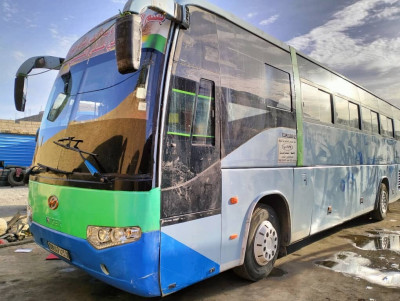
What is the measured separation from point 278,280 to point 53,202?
10.00 ft

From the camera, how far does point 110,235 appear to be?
9.18ft

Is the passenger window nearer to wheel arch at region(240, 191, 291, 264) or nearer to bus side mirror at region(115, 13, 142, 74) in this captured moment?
bus side mirror at region(115, 13, 142, 74)

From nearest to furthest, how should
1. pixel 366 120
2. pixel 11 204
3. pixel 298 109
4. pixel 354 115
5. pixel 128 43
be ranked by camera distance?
pixel 128 43, pixel 298 109, pixel 354 115, pixel 366 120, pixel 11 204

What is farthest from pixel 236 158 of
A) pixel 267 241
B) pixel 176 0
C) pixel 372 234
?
pixel 372 234

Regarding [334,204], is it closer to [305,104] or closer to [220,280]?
[305,104]

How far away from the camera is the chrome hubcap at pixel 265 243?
13.3 feet

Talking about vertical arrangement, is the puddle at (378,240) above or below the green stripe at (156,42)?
below

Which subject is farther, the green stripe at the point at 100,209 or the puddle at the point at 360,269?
the puddle at the point at 360,269

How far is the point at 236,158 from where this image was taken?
371 centimetres

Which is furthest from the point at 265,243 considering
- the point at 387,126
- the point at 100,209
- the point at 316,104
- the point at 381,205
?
the point at 387,126

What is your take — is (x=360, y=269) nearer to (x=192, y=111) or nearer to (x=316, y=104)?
(x=316, y=104)

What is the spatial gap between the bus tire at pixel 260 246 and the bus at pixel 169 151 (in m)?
0.02

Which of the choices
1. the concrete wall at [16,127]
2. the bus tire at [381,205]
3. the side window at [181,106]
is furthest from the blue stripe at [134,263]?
the concrete wall at [16,127]

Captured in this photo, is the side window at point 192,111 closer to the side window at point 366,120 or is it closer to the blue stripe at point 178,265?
the blue stripe at point 178,265
